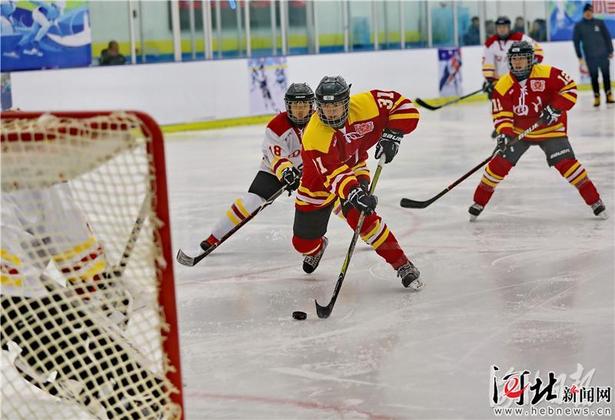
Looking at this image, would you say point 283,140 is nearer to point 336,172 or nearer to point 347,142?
point 347,142

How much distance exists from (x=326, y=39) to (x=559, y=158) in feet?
29.0

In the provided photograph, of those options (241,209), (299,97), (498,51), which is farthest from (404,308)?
(498,51)

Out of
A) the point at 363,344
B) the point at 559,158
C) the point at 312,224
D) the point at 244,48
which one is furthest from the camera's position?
the point at 244,48

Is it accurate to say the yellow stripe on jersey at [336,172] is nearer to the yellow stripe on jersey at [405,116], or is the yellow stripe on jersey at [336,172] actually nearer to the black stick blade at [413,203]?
the yellow stripe on jersey at [405,116]

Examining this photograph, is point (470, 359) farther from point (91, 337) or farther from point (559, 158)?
point (559, 158)

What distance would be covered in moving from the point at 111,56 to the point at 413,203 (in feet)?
19.2

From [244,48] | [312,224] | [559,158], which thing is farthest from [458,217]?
[244,48]

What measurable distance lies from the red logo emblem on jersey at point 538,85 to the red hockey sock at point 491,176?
1.26 ft

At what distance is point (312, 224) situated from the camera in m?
4.73

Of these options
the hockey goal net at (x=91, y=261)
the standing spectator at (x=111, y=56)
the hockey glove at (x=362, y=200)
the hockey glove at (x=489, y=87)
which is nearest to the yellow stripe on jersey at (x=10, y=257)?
the hockey goal net at (x=91, y=261)

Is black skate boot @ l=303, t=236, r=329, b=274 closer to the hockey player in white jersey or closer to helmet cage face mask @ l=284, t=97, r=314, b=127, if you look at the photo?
the hockey player in white jersey

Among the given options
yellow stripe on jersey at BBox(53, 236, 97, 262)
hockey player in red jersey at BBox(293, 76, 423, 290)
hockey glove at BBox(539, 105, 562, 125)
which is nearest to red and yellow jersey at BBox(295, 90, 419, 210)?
hockey player in red jersey at BBox(293, 76, 423, 290)

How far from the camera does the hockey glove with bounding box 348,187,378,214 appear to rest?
13.4ft

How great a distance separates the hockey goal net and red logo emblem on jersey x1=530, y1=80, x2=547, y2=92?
3.53 metres
